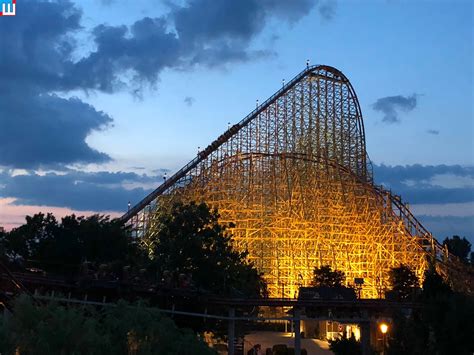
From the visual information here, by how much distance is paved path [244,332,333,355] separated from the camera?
978 inches

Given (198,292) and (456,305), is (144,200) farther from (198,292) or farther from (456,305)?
(456,305)

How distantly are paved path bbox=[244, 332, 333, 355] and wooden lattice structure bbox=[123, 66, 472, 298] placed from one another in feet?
8.71

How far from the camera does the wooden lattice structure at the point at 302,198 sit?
3291 centimetres

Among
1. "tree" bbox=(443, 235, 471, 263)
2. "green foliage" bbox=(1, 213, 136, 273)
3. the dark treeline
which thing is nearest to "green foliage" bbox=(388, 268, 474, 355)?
the dark treeline

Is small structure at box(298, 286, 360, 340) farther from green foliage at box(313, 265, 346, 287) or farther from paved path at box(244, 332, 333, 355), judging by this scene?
green foliage at box(313, 265, 346, 287)

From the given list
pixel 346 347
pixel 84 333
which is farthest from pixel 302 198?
pixel 84 333

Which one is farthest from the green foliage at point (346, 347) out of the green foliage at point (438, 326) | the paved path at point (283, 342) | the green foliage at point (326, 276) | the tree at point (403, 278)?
the tree at point (403, 278)

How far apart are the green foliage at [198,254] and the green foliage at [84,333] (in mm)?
12868

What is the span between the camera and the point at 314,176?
34594mm

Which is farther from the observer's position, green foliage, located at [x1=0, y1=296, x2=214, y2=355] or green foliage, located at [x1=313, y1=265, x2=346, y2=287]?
green foliage, located at [x1=313, y1=265, x2=346, y2=287]

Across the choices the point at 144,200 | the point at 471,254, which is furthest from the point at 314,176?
the point at 471,254

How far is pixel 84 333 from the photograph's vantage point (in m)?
7.23

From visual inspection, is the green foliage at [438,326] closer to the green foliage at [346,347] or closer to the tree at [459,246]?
the green foliage at [346,347]

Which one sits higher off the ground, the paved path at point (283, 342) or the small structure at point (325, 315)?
the small structure at point (325, 315)
